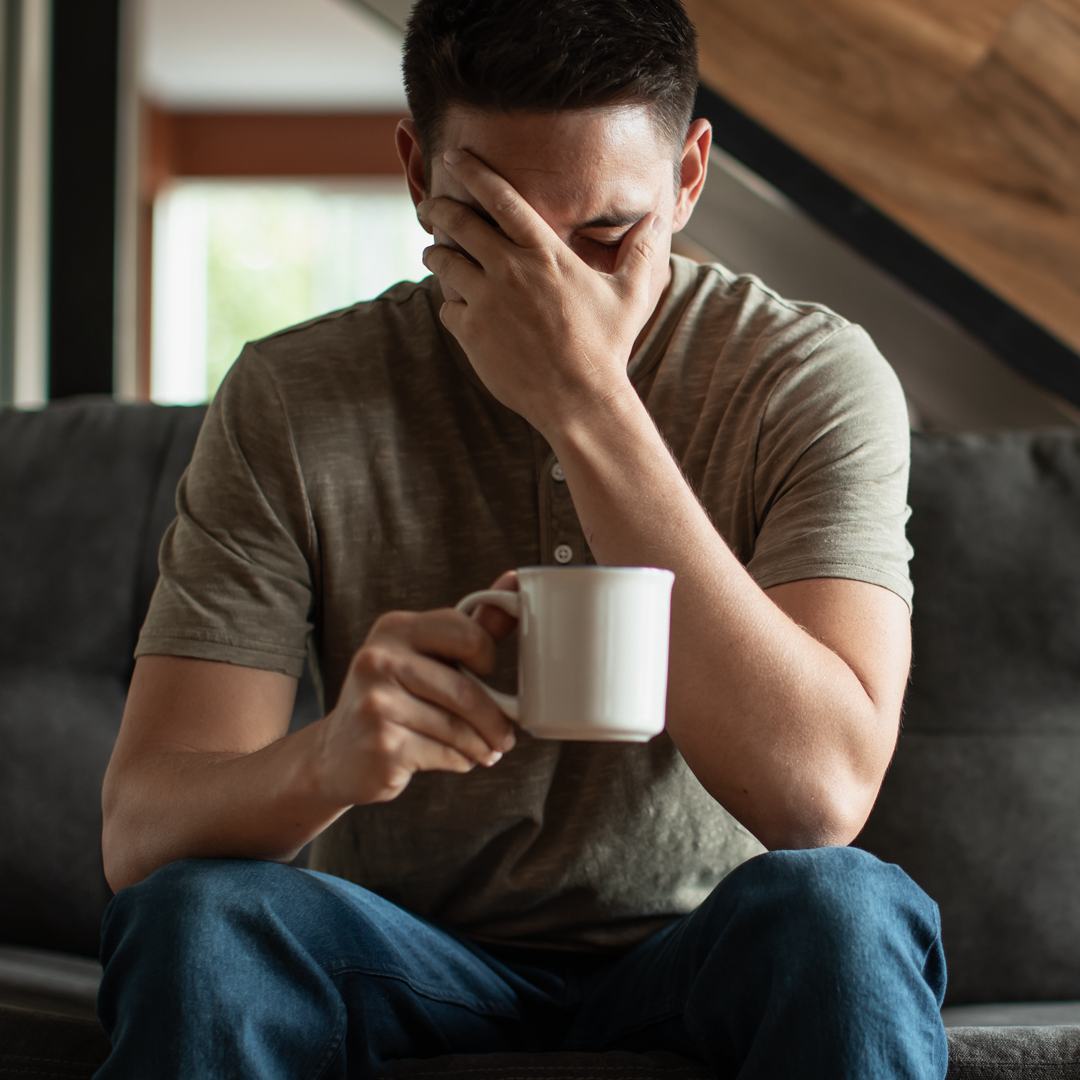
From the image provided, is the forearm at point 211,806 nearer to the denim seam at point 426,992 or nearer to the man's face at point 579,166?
the denim seam at point 426,992

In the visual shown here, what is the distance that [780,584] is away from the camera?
85 cm

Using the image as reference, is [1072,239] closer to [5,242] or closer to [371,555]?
[371,555]

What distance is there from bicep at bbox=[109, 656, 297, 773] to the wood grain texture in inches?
53.9

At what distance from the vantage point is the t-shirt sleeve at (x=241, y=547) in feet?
2.91

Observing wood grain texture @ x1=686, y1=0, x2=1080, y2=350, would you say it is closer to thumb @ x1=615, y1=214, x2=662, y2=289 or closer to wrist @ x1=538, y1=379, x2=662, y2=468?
thumb @ x1=615, y1=214, x2=662, y2=289

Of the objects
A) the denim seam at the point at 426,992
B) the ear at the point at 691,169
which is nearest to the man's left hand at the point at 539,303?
the ear at the point at 691,169

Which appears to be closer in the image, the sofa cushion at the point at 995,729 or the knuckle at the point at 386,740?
the knuckle at the point at 386,740

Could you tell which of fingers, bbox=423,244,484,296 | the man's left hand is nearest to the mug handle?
the man's left hand

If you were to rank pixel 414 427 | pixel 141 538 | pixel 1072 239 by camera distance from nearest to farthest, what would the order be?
pixel 414 427 → pixel 141 538 → pixel 1072 239

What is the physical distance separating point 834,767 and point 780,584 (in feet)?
0.52

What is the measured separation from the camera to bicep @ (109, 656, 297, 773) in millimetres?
839

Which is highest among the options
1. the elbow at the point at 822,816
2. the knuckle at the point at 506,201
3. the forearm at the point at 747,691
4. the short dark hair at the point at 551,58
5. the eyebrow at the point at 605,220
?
the short dark hair at the point at 551,58

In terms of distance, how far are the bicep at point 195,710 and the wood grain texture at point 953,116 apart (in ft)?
4.49

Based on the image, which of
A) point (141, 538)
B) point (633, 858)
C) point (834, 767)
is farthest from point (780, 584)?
point (141, 538)
